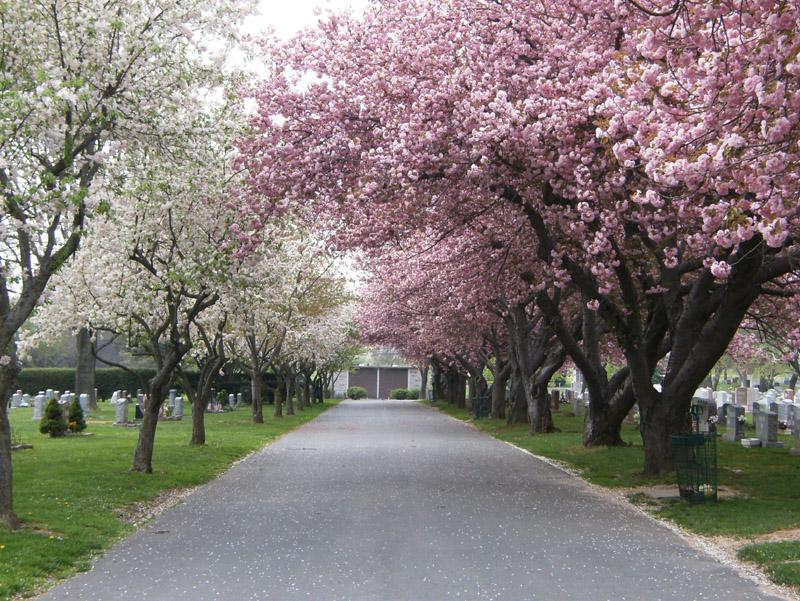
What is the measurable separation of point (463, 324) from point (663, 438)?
65.3 ft

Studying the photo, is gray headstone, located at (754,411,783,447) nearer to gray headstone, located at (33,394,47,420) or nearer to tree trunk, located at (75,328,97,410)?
gray headstone, located at (33,394,47,420)

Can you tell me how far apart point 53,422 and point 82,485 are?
12760 mm

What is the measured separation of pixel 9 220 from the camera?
30.9 feet

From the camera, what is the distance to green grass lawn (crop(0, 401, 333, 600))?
8.38 meters

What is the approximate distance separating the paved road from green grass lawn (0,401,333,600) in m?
0.38

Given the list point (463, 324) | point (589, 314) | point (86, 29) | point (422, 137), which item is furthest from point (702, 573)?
point (463, 324)

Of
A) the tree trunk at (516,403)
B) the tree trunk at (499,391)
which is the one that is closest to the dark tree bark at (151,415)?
the tree trunk at (516,403)

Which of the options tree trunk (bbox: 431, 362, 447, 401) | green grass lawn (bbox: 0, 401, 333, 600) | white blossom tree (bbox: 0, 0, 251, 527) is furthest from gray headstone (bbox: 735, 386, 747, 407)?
white blossom tree (bbox: 0, 0, 251, 527)

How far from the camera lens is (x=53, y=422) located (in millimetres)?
25641

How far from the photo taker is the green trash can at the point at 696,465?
12.5m

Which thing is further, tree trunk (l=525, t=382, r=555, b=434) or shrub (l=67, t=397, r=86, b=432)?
tree trunk (l=525, t=382, r=555, b=434)

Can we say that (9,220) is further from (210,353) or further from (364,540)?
(210,353)

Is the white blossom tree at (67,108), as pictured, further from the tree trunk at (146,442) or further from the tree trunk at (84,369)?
the tree trunk at (84,369)

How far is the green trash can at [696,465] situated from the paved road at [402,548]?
1130mm
